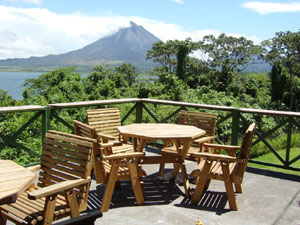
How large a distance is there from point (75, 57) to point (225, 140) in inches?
4952

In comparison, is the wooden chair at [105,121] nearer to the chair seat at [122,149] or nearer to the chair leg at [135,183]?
the chair seat at [122,149]

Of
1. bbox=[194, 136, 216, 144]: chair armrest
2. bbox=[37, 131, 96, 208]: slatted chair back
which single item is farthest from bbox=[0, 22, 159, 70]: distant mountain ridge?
bbox=[37, 131, 96, 208]: slatted chair back

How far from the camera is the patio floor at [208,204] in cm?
345

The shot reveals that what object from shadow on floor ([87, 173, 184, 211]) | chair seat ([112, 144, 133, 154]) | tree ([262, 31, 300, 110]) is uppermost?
tree ([262, 31, 300, 110])

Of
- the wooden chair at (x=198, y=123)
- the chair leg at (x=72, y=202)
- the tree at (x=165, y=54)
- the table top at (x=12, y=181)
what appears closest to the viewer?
the table top at (x=12, y=181)

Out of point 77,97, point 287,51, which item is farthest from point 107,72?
point 287,51

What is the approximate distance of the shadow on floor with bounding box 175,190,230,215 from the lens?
12.3ft

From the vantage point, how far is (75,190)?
2.79m

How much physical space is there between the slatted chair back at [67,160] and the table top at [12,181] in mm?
397

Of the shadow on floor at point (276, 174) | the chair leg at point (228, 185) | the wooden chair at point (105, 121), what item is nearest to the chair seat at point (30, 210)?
the chair leg at point (228, 185)

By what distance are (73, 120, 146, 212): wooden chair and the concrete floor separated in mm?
165

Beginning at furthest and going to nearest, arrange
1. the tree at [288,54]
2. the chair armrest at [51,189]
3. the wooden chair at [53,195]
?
1. the tree at [288,54]
2. the wooden chair at [53,195]
3. the chair armrest at [51,189]

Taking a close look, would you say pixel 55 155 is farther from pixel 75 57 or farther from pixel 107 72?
pixel 75 57

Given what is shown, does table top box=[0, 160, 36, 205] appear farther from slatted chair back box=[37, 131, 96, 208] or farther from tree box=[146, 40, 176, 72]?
tree box=[146, 40, 176, 72]
